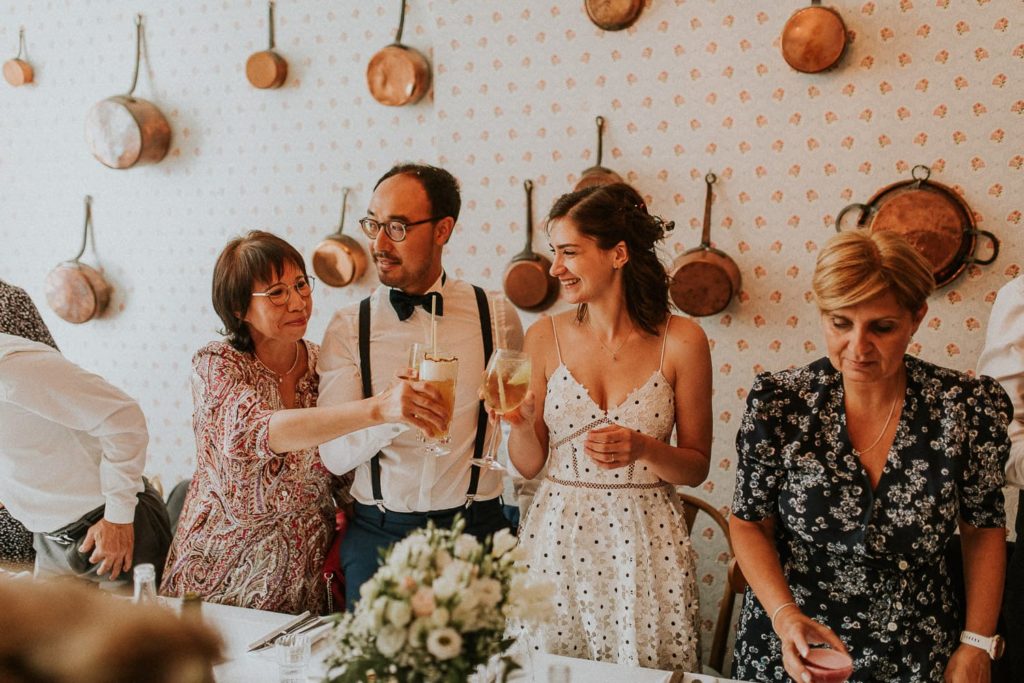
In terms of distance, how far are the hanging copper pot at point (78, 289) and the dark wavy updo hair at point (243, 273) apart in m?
2.24

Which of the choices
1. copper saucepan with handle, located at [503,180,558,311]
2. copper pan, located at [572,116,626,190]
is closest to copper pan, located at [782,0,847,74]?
copper pan, located at [572,116,626,190]

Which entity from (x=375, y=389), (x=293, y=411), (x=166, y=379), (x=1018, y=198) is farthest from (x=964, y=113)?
(x=166, y=379)

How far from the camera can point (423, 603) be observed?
114 cm

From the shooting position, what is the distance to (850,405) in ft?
6.30

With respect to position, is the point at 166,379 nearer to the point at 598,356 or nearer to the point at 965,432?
the point at 598,356

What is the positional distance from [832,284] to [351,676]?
1206mm

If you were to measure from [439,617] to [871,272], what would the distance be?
1141 millimetres

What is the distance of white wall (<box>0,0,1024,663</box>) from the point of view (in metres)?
2.80

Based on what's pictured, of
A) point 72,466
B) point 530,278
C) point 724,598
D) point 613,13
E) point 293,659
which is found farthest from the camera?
point 530,278

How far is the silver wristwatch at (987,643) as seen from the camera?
179 centimetres

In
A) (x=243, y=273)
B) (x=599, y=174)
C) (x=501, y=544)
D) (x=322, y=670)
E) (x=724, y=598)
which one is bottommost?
(x=724, y=598)

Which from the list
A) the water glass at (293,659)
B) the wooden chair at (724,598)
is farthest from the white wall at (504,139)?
the water glass at (293,659)

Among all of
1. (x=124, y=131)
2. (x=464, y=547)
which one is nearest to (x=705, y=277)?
(x=464, y=547)

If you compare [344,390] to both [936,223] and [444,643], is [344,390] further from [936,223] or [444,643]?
[936,223]
